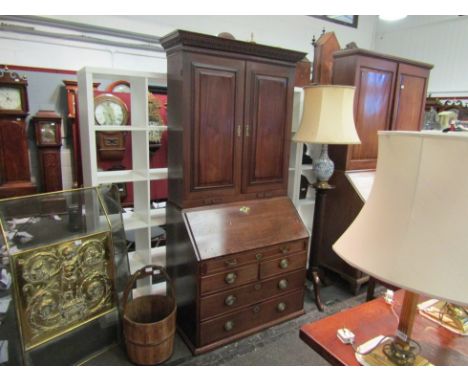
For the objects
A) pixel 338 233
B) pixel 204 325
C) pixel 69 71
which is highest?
pixel 69 71

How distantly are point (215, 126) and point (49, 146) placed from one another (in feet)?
8.13

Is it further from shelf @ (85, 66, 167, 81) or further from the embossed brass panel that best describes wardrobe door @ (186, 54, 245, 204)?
the embossed brass panel

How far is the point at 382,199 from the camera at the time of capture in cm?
76

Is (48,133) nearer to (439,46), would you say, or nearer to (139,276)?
(139,276)

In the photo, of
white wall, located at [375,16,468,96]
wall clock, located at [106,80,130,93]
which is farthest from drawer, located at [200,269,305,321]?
white wall, located at [375,16,468,96]

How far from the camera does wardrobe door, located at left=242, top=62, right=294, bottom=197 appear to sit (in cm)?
204

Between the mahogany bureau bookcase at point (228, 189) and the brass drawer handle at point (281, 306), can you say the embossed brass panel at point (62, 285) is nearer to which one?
the mahogany bureau bookcase at point (228, 189)

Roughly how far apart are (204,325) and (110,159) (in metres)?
2.49

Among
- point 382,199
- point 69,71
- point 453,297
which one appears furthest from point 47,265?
point 69,71

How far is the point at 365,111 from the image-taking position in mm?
2564

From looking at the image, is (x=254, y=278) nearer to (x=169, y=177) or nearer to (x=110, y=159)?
(x=169, y=177)

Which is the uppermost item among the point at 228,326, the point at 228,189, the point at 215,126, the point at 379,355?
the point at 215,126

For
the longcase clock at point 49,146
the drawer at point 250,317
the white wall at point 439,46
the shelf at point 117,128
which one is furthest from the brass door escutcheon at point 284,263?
the white wall at point 439,46

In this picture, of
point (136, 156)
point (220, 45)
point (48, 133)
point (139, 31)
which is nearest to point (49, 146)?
point (48, 133)
